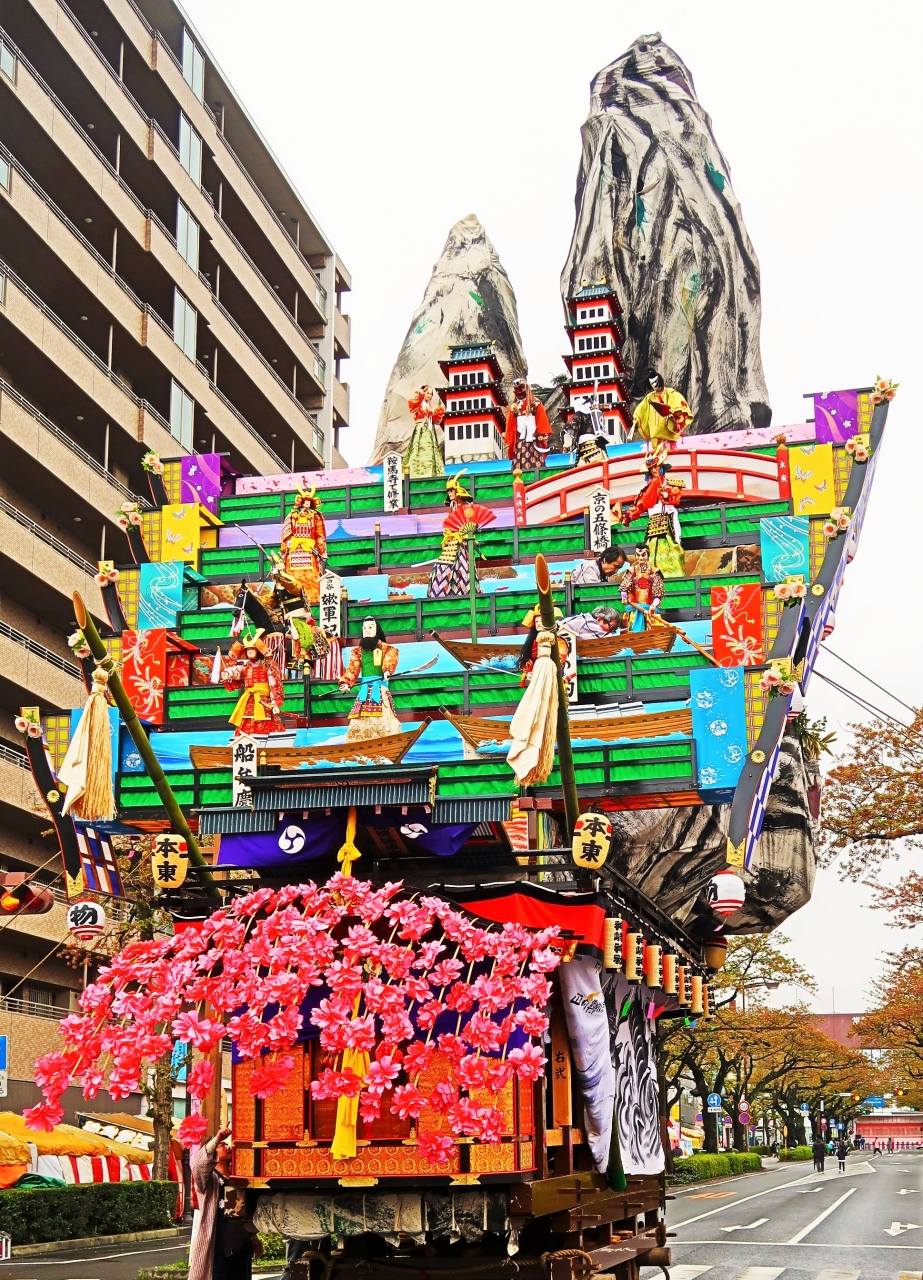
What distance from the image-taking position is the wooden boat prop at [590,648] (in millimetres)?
20328

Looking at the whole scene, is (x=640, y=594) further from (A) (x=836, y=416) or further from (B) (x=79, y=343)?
(B) (x=79, y=343)

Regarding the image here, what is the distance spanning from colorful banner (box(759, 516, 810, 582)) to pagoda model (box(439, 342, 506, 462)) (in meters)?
10.8

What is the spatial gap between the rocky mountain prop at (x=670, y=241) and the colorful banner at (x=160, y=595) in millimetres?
23109

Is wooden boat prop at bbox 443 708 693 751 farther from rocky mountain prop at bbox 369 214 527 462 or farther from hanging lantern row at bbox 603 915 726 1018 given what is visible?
rocky mountain prop at bbox 369 214 527 462

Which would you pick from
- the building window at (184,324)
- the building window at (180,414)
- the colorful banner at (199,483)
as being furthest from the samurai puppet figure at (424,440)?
the building window at (184,324)

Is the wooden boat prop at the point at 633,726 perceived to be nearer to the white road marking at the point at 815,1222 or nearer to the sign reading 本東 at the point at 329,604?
the sign reading 本東 at the point at 329,604

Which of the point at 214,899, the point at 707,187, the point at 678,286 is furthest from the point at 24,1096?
the point at 707,187

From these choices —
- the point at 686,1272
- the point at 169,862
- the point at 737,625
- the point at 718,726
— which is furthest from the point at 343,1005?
A: the point at 686,1272

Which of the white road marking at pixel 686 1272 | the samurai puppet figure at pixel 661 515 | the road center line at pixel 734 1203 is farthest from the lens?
the road center line at pixel 734 1203

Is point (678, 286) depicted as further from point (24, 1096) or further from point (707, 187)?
point (24, 1096)

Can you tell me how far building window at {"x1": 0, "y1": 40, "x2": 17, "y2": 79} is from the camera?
38031 millimetres

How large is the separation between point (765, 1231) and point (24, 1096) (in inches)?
779

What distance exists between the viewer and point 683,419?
2653 centimetres

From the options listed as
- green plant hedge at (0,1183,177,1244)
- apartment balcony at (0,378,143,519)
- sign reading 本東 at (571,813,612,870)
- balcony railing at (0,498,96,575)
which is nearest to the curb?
green plant hedge at (0,1183,177,1244)
